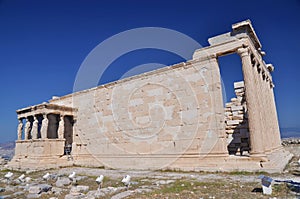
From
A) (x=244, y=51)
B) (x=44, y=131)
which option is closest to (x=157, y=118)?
(x=244, y=51)

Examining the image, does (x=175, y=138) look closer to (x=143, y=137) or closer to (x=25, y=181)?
(x=143, y=137)

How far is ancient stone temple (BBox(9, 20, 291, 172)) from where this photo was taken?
9.78 meters

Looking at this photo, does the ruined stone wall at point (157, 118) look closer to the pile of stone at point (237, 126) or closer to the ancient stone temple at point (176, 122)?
the ancient stone temple at point (176, 122)

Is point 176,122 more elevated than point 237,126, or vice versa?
point 176,122

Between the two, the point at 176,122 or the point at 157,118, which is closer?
the point at 176,122

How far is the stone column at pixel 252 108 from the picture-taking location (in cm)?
911

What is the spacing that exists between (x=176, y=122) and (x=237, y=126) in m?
3.89

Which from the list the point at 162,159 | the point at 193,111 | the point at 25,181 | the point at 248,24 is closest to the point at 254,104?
the point at 193,111

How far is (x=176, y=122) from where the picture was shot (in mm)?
11086

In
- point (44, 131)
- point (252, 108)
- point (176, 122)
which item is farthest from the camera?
point (44, 131)

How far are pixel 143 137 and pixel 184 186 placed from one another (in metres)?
5.72

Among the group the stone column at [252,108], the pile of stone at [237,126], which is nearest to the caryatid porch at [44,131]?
the pile of stone at [237,126]

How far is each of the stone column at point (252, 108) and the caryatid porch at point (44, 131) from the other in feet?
37.3

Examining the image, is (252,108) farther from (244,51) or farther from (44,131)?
(44,131)
